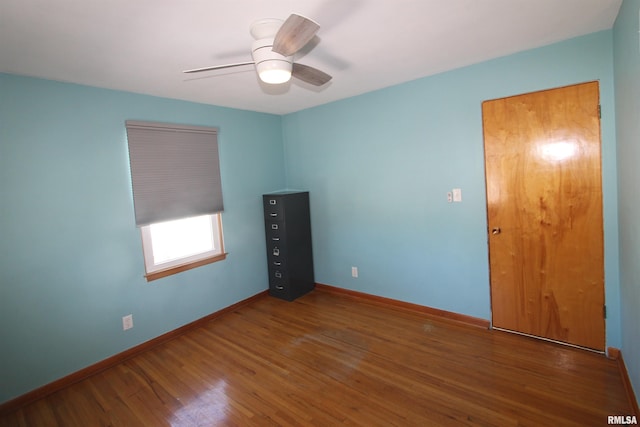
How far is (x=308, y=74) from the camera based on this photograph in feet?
6.35

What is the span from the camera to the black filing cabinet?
3.65m

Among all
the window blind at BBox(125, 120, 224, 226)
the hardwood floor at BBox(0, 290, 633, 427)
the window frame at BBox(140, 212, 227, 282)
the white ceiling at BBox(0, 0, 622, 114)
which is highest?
the white ceiling at BBox(0, 0, 622, 114)

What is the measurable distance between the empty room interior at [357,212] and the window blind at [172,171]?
0.02m

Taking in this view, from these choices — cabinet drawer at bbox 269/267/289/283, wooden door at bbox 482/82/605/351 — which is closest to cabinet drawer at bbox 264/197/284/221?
cabinet drawer at bbox 269/267/289/283

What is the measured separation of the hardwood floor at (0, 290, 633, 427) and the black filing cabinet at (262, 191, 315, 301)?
825 mm

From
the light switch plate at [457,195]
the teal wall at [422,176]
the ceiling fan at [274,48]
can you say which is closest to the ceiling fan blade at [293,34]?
the ceiling fan at [274,48]

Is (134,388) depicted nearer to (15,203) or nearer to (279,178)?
(15,203)

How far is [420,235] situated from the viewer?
10.1 feet

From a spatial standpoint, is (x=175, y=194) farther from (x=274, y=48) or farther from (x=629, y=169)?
(x=629, y=169)

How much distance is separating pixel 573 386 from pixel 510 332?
2.21 ft

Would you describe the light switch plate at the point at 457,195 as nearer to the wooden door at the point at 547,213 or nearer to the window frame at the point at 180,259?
the wooden door at the point at 547,213

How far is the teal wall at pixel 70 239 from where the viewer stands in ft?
7.06

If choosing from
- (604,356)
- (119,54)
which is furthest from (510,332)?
(119,54)

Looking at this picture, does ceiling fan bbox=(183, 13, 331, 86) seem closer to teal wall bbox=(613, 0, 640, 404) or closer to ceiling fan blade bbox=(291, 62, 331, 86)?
ceiling fan blade bbox=(291, 62, 331, 86)
